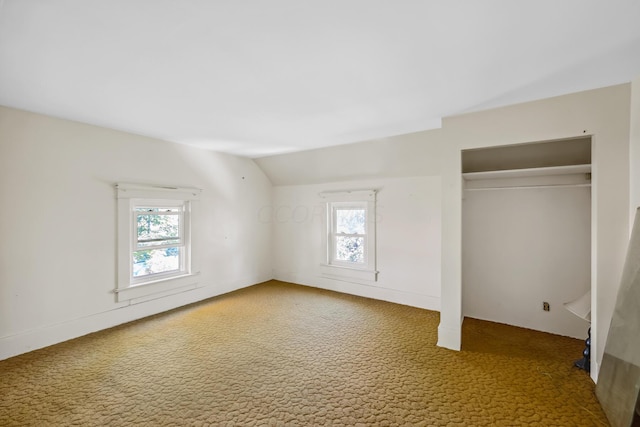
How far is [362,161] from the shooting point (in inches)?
159

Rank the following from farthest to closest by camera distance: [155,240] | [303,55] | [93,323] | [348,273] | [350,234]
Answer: [350,234] → [348,273] → [155,240] → [93,323] → [303,55]

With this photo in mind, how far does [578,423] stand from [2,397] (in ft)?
13.1

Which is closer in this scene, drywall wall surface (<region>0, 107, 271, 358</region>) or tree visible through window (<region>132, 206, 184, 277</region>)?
drywall wall surface (<region>0, 107, 271, 358</region>)

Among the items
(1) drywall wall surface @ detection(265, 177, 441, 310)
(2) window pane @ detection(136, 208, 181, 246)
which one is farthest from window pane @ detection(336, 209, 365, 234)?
(2) window pane @ detection(136, 208, 181, 246)

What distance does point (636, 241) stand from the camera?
187 cm

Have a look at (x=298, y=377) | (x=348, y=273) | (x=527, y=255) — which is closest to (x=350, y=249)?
(x=348, y=273)

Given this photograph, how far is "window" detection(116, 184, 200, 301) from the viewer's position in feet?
10.7

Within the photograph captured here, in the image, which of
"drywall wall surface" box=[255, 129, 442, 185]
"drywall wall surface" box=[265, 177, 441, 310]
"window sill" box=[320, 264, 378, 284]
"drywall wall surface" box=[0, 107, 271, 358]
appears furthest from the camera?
"window sill" box=[320, 264, 378, 284]

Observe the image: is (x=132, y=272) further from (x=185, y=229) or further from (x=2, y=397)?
(x=2, y=397)

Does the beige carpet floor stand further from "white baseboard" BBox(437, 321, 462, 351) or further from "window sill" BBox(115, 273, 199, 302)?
"window sill" BBox(115, 273, 199, 302)

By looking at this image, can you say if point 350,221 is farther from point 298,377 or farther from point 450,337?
point 298,377

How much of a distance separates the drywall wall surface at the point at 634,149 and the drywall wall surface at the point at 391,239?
1.81 metres

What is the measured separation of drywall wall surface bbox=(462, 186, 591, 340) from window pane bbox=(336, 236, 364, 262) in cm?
157

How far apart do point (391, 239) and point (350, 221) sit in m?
0.82
